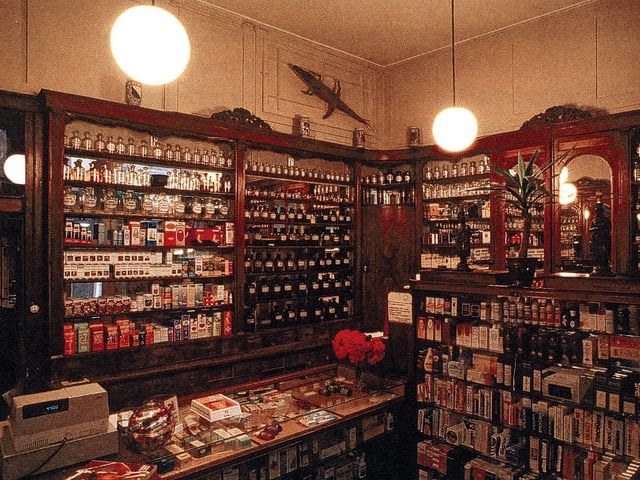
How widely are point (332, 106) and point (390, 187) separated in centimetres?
139

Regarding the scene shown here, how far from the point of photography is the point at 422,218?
6.48 m

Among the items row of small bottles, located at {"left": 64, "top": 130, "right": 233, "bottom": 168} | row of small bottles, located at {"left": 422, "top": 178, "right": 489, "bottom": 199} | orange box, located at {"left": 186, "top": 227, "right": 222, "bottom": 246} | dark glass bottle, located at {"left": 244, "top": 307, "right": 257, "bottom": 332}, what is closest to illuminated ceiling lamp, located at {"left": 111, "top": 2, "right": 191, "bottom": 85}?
row of small bottles, located at {"left": 64, "top": 130, "right": 233, "bottom": 168}

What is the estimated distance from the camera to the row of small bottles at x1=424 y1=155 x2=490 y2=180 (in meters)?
6.03

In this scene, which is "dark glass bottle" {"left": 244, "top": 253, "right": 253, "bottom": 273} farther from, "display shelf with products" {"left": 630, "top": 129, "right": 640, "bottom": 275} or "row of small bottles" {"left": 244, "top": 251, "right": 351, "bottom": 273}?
"display shelf with products" {"left": 630, "top": 129, "right": 640, "bottom": 275}

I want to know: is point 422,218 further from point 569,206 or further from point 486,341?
point 486,341

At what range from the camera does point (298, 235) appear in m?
5.94

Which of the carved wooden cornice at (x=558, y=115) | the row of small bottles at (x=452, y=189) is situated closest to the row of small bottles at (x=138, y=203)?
the row of small bottles at (x=452, y=189)

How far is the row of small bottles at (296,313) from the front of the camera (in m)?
5.58

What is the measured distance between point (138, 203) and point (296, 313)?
2297mm

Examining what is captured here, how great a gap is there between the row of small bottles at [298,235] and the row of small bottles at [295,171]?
0.63 m

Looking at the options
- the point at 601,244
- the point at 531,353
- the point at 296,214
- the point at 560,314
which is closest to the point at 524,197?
the point at 601,244

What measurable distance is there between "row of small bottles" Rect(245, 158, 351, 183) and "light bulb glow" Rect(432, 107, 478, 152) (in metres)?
2.08

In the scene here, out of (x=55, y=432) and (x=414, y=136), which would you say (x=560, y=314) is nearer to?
(x=55, y=432)

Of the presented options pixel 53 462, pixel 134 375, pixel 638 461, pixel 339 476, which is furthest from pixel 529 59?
pixel 53 462
